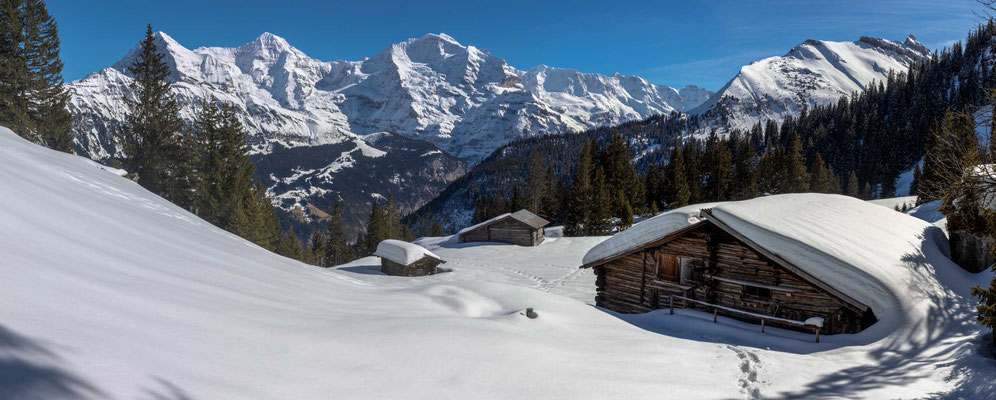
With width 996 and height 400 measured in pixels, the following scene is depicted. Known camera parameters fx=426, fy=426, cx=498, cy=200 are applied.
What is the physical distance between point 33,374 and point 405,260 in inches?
1037

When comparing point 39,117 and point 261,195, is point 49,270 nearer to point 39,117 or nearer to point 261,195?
point 39,117

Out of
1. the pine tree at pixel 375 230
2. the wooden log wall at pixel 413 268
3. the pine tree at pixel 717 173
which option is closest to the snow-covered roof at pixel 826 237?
the wooden log wall at pixel 413 268

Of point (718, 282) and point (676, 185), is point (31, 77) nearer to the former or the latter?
point (718, 282)

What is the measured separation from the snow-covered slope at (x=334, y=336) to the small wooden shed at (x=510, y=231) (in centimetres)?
2915

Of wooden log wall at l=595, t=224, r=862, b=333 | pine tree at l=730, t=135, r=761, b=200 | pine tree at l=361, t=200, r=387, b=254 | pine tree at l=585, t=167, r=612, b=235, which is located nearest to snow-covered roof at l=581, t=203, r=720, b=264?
wooden log wall at l=595, t=224, r=862, b=333

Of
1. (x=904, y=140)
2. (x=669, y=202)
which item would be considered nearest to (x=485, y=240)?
(x=669, y=202)

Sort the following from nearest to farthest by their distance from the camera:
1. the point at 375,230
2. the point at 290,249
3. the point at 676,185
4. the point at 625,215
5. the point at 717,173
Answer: the point at 625,215, the point at 290,249, the point at 676,185, the point at 375,230, the point at 717,173

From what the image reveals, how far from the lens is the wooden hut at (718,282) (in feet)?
47.3

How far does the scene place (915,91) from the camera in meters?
137

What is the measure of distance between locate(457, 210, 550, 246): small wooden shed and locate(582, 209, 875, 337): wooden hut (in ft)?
80.3

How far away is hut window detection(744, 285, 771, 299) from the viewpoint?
51.5ft

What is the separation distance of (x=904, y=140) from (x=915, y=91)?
126 feet

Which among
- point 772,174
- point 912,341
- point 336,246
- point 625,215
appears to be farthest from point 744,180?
point 336,246

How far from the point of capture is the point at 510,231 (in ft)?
151
